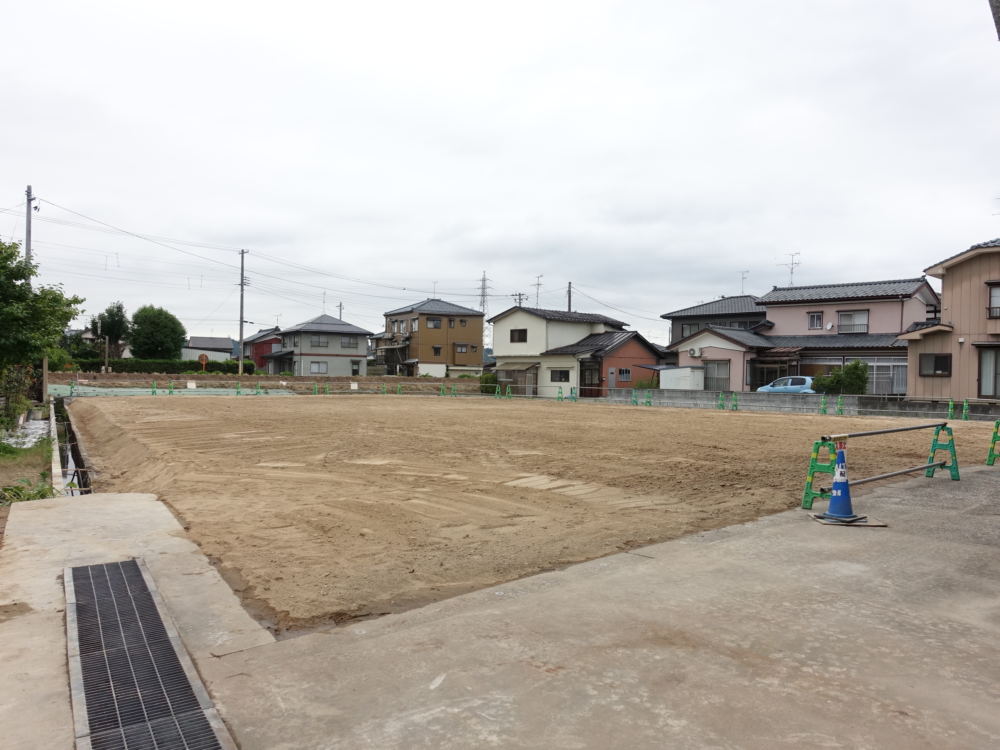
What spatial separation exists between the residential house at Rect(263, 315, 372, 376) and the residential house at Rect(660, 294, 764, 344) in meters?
29.0

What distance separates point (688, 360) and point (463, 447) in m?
24.3

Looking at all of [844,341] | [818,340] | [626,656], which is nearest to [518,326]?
[818,340]

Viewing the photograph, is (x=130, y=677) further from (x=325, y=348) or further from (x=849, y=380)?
(x=325, y=348)

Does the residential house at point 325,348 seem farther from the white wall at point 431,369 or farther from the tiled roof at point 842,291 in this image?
the tiled roof at point 842,291


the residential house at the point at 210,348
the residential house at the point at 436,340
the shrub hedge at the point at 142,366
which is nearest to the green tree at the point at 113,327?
the shrub hedge at the point at 142,366

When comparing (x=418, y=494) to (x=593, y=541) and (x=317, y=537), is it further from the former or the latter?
(x=593, y=541)

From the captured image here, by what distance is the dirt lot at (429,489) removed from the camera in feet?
16.4

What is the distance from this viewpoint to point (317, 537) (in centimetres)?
598

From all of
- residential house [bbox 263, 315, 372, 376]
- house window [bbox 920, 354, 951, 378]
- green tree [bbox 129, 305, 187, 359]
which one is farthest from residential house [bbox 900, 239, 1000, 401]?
green tree [bbox 129, 305, 187, 359]

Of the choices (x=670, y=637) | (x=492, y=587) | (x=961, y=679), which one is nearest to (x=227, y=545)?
(x=492, y=587)

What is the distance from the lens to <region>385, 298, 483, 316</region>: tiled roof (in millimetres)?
55906

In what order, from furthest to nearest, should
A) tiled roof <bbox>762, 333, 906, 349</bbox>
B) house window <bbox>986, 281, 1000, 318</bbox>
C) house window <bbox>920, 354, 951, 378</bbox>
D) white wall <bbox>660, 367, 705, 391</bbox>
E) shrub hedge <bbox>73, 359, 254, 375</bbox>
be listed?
shrub hedge <bbox>73, 359, 254, 375</bbox> < white wall <bbox>660, 367, 705, 391</bbox> < tiled roof <bbox>762, 333, 906, 349</bbox> < house window <bbox>920, 354, 951, 378</bbox> < house window <bbox>986, 281, 1000, 318</bbox>

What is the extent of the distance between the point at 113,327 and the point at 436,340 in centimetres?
2746

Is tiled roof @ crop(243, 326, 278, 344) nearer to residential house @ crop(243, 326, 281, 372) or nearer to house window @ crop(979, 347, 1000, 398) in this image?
residential house @ crop(243, 326, 281, 372)
